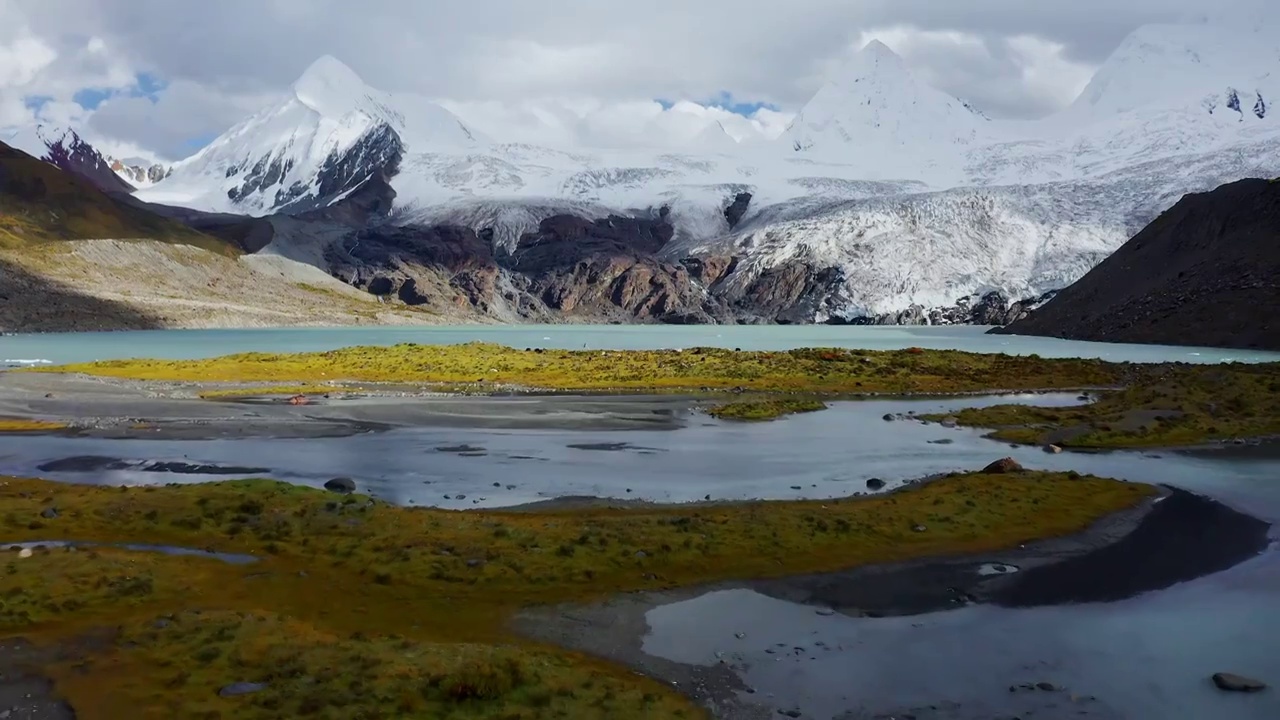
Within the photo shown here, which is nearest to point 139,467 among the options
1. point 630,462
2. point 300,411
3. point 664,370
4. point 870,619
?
point 630,462

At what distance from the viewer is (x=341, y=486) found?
23281mm

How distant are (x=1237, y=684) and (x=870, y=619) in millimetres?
4729

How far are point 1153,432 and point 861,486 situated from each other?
1487 centimetres

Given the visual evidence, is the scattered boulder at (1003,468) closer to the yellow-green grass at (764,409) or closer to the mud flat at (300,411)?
the mud flat at (300,411)

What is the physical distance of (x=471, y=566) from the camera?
16281 mm

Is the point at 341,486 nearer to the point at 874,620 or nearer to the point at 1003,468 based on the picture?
the point at 874,620

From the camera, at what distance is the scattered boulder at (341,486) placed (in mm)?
23078

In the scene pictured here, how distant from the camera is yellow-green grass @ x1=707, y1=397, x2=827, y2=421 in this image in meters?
41.6

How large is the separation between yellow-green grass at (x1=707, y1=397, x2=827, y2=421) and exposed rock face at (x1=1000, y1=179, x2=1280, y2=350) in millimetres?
72967

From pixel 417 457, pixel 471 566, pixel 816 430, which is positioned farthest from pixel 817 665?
pixel 816 430

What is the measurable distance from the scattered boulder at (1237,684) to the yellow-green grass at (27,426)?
36.2 metres

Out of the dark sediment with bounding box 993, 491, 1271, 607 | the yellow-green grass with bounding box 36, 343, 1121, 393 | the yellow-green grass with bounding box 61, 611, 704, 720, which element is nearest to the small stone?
the yellow-green grass with bounding box 61, 611, 704, 720

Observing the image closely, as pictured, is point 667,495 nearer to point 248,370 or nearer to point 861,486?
point 861,486

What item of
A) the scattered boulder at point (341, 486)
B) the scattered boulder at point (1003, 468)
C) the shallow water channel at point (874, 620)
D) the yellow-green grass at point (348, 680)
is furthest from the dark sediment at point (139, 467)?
the scattered boulder at point (1003, 468)
